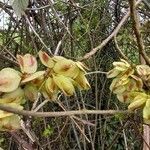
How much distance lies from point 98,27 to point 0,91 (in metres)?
2.21

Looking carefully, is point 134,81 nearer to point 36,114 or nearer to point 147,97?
point 147,97

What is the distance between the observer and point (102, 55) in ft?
9.56

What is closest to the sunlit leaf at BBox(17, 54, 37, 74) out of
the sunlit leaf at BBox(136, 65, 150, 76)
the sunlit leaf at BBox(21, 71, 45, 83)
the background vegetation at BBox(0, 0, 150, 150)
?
the sunlit leaf at BBox(21, 71, 45, 83)

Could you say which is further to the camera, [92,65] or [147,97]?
[92,65]

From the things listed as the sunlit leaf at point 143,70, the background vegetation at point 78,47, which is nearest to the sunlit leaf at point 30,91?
the sunlit leaf at point 143,70

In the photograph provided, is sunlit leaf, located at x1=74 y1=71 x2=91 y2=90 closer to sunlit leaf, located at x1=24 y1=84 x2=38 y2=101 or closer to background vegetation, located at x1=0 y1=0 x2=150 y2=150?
sunlit leaf, located at x1=24 y1=84 x2=38 y2=101

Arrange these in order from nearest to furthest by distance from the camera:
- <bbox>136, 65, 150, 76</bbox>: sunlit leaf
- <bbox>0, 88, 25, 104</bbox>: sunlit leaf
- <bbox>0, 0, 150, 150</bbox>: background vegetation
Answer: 1. <bbox>0, 88, 25, 104</bbox>: sunlit leaf
2. <bbox>136, 65, 150, 76</bbox>: sunlit leaf
3. <bbox>0, 0, 150, 150</bbox>: background vegetation

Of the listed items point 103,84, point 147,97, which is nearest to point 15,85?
point 147,97

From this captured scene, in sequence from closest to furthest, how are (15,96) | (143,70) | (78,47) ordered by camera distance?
(15,96), (143,70), (78,47)

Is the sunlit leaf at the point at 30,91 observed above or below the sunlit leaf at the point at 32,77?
below

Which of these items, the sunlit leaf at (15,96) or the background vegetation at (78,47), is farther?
the background vegetation at (78,47)

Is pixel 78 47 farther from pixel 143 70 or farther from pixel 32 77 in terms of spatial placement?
pixel 32 77

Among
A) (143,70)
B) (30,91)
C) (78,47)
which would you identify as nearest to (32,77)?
(30,91)

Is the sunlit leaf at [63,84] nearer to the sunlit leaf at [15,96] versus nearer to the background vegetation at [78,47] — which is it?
the sunlit leaf at [15,96]
